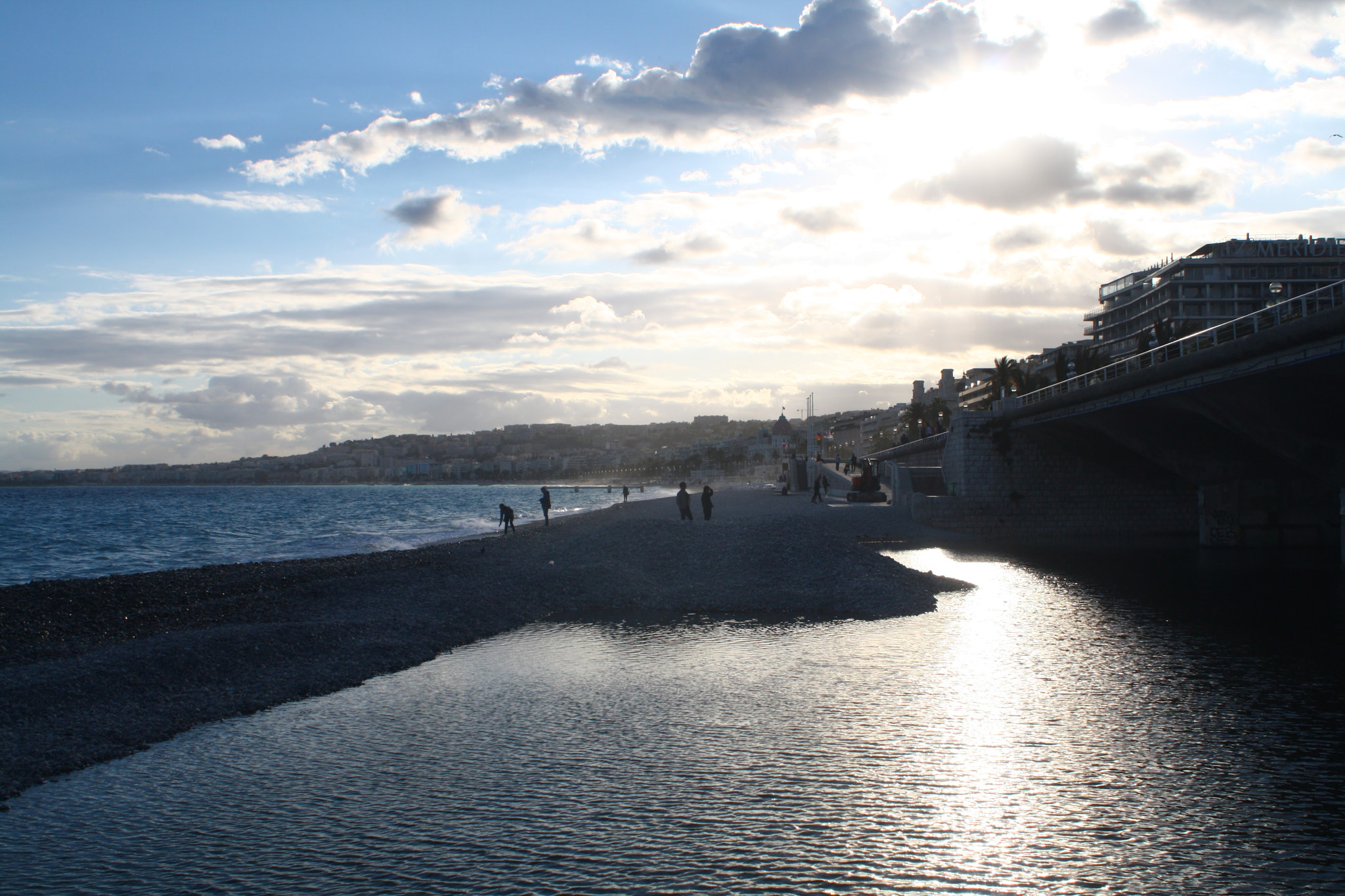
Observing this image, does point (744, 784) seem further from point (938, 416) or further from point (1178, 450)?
point (938, 416)

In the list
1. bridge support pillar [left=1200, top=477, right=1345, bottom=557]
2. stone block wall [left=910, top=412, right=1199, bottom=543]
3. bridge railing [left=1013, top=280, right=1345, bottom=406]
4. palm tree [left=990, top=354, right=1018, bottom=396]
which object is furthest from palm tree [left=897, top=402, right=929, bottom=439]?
bridge railing [left=1013, top=280, right=1345, bottom=406]

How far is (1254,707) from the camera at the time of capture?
11320mm

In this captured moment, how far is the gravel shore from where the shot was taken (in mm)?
11195

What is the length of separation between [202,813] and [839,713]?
7.26m

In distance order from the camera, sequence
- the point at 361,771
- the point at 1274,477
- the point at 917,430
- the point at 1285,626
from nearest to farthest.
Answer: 1. the point at 361,771
2. the point at 1285,626
3. the point at 1274,477
4. the point at 917,430

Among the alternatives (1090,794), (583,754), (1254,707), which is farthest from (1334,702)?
(583,754)

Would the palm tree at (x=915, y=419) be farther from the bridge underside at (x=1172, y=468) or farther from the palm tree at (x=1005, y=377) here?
the bridge underside at (x=1172, y=468)

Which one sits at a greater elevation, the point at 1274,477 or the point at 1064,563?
the point at 1274,477

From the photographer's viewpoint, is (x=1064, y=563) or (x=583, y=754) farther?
(x=1064, y=563)

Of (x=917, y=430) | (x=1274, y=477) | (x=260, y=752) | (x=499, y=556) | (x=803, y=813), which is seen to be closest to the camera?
(x=803, y=813)

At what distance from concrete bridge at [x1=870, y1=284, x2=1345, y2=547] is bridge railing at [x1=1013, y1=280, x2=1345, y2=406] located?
0.11m

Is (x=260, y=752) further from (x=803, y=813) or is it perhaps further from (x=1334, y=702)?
(x=1334, y=702)

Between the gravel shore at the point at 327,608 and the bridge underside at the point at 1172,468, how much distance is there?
1257cm

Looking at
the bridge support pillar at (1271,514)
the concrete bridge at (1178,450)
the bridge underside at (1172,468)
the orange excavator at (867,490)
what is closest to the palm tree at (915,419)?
the orange excavator at (867,490)
